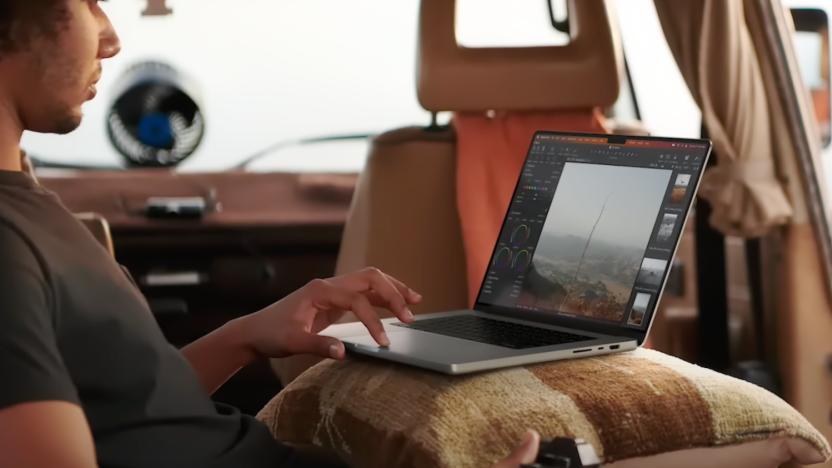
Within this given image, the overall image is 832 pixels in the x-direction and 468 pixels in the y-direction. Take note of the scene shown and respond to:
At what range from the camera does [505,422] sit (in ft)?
4.12

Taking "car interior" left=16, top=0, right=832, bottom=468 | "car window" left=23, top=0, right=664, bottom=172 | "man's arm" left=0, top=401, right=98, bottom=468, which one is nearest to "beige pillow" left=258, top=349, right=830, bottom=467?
"car interior" left=16, top=0, right=832, bottom=468

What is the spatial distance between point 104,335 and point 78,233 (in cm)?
10

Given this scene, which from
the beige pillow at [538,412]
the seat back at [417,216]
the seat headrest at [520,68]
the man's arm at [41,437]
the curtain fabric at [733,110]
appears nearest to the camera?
the man's arm at [41,437]

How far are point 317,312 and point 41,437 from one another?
544mm

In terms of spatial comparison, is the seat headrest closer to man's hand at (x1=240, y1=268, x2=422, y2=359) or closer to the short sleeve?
man's hand at (x1=240, y1=268, x2=422, y2=359)

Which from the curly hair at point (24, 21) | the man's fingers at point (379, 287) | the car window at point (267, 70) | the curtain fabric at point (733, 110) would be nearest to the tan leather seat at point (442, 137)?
the curtain fabric at point (733, 110)

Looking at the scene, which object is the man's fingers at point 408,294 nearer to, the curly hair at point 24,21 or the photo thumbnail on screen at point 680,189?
the photo thumbnail on screen at point 680,189

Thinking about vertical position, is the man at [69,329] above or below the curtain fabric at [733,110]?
above

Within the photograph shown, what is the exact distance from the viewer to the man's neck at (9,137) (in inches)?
43.2

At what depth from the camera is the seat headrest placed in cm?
240

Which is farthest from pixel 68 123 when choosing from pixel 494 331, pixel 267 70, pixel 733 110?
pixel 267 70

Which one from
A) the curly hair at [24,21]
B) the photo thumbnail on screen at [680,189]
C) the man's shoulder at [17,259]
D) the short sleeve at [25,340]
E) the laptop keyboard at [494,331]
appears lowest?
the laptop keyboard at [494,331]

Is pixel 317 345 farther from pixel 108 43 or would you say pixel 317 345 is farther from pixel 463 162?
pixel 463 162

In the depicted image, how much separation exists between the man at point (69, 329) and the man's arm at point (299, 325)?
0.71 ft
